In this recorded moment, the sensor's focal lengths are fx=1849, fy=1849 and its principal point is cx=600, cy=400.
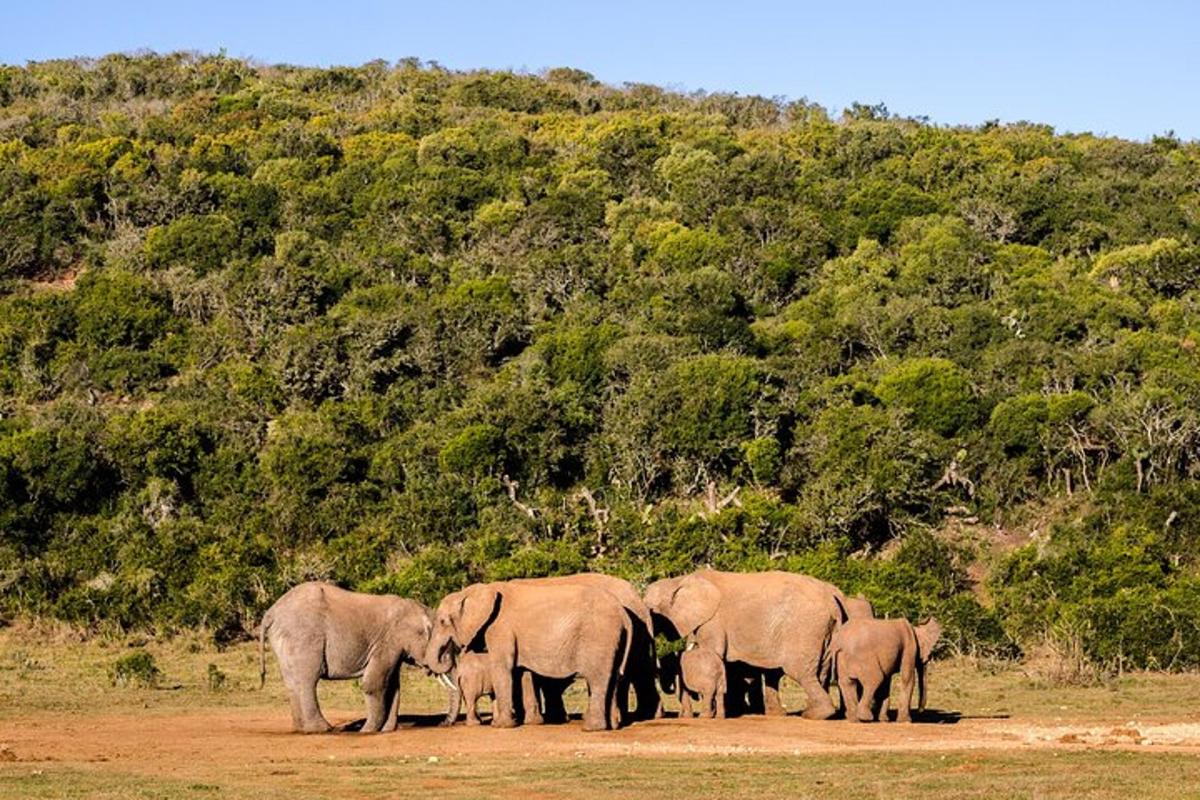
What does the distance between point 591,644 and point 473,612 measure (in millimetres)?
1544

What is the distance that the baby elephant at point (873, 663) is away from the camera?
22.6 meters

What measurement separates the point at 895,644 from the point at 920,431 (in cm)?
2694

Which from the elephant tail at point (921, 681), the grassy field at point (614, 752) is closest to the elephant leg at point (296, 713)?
the grassy field at point (614, 752)

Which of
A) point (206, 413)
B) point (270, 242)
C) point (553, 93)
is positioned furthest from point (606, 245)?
point (553, 93)

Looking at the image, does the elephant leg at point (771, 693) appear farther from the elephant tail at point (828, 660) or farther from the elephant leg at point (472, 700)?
the elephant leg at point (472, 700)

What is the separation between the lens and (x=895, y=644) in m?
22.7

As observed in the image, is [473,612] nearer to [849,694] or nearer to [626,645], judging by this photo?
[626,645]

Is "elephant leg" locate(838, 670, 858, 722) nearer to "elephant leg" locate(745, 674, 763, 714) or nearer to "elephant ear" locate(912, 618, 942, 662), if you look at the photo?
"elephant ear" locate(912, 618, 942, 662)

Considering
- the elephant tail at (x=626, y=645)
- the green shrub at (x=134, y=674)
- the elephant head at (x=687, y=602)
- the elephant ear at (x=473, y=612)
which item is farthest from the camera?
the green shrub at (x=134, y=674)

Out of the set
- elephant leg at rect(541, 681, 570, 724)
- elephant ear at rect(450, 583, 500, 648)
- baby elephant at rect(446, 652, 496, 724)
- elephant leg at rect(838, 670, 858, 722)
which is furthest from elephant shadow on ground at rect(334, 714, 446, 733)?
elephant leg at rect(838, 670, 858, 722)

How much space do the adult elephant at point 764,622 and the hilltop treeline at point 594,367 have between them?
325 inches

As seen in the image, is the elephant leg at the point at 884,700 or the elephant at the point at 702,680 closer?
the elephant leg at the point at 884,700

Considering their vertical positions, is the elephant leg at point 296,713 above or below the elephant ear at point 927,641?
below

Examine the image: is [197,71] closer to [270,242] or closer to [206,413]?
[270,242]
